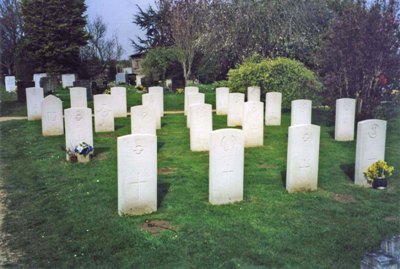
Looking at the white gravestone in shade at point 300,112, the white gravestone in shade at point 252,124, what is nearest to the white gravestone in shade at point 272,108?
the white gravestone in shade at point 300,112

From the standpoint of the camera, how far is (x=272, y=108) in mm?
16844

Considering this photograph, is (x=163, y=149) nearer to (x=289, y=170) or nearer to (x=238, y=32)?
(x=289, y=170)

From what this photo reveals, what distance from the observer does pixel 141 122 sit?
12.4 meters

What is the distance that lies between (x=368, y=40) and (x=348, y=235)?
39.1ft

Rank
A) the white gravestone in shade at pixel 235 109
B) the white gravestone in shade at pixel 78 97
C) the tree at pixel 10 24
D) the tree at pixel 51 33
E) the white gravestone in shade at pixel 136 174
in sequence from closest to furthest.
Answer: the white gravestone in shade at pixel 136 174 < the white gravestone in shade at pixel 235 109 < the white gravestone in shade at pixel 78 97 < the tree at pixel 51 33 < the tree at pixel 10 24

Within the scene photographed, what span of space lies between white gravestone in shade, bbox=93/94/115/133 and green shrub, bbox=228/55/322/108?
27.6ft

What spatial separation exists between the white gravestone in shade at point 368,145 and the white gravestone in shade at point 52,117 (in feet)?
31.7

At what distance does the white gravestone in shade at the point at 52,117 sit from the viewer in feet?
46.7

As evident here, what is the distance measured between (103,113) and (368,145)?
9.44 m

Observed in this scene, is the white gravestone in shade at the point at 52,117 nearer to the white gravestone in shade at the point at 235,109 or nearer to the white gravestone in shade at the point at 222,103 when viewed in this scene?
the white gravestone in shade at the point at 235,109

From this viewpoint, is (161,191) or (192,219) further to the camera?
(161,191)

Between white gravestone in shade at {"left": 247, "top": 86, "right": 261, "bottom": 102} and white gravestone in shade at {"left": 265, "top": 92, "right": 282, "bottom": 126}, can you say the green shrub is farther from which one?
white gravestone in shade at {"left": 265, "top": 92, "right": 282, "bottom": 126}

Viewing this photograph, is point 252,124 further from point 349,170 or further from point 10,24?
point 10,24

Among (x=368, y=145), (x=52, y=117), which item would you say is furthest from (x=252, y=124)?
(x=52, y=117)
